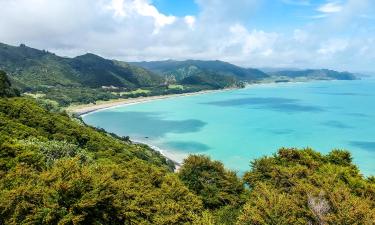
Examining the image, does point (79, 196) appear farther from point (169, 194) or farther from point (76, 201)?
point (169, 194)

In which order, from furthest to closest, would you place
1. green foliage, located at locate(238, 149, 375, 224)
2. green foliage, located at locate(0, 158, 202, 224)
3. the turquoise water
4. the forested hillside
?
1. the turquoise water
2. green foliage, located at locate(238, 149, 375, 224)
3. the forested hillside
4. green foliage, located at locate(0, 158, 202, 224)

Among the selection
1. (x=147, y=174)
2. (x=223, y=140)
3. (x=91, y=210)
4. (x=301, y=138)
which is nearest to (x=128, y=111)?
(x=223, y=140)

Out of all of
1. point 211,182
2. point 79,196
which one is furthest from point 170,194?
point 211,182

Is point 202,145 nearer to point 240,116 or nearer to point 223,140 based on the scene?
point 223,140

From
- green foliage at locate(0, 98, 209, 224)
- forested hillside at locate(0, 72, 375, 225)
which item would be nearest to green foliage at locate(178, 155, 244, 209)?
forested hillside at locate(0, 72, 375, 225)

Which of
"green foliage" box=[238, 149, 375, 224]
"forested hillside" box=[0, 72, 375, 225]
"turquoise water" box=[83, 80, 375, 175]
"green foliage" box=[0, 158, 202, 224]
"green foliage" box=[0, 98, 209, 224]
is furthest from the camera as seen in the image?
"turquoise water" box=[83, 80, 375, 175]

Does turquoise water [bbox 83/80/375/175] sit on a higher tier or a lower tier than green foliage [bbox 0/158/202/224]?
lower

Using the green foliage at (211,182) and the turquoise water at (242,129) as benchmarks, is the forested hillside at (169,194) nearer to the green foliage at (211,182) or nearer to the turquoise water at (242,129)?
the green foliage at (211,182)

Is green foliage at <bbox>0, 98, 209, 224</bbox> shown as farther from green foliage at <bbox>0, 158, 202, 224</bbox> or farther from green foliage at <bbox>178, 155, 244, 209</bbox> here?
green foliage at <bbox>178, 155, 244, 209</bbox>

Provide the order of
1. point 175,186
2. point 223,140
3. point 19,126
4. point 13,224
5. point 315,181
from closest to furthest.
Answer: point 13,224
point 175,186
point 315,181
point 19,126
point 223,140
